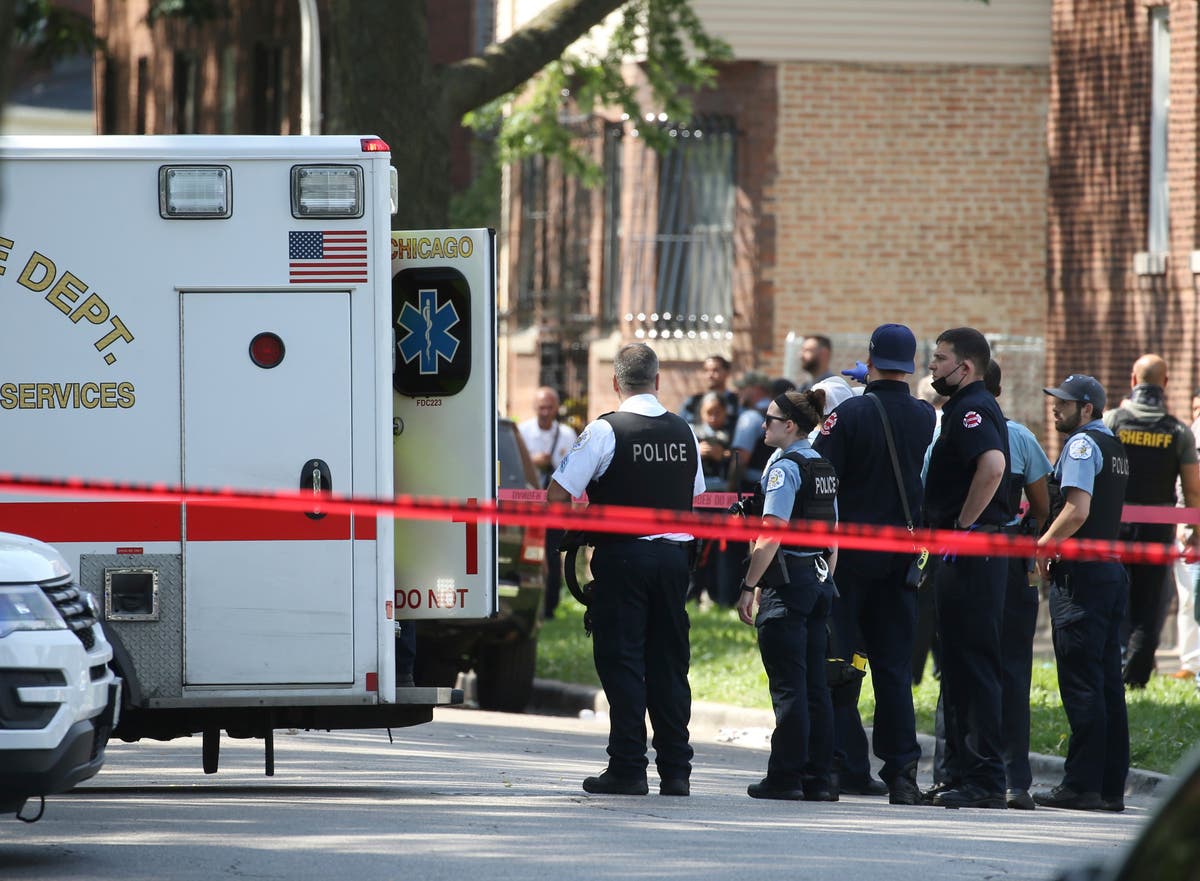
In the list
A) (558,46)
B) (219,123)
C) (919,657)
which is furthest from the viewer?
(219,123)

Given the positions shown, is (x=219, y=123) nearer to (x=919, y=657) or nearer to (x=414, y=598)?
(x=919, y=657)

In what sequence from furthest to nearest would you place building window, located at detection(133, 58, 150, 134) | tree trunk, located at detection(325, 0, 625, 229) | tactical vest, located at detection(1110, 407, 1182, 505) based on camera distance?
building window, located at detection(133, 58, 150, 134), tree trunk, located at detection(325, 0, 625, 229), tactical vest, located at detection(1110, 407, 1182, 505)

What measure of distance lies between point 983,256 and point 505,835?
16065 millimetres

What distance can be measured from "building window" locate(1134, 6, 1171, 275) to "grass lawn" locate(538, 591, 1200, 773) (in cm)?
537

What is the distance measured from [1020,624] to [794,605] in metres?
1.29

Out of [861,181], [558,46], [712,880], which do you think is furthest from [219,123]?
[712,880]

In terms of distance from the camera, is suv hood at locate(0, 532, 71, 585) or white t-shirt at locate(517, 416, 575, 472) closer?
suv hood at locate(0, 532, 71, 585)

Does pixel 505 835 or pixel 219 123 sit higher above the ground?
pixel 219 123

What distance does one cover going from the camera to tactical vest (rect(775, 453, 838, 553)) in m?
8.69

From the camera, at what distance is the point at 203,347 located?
813cm

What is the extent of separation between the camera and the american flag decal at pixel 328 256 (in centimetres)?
816

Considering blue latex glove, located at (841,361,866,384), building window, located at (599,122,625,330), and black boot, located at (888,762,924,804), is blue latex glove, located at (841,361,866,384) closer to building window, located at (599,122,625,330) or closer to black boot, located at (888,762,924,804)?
black boot, located at (888,762,924,804)

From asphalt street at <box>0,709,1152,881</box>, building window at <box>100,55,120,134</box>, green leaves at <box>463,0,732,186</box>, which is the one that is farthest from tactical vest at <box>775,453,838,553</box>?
building window at <box>100,55,120,134</box>

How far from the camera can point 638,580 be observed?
861 centimetres
